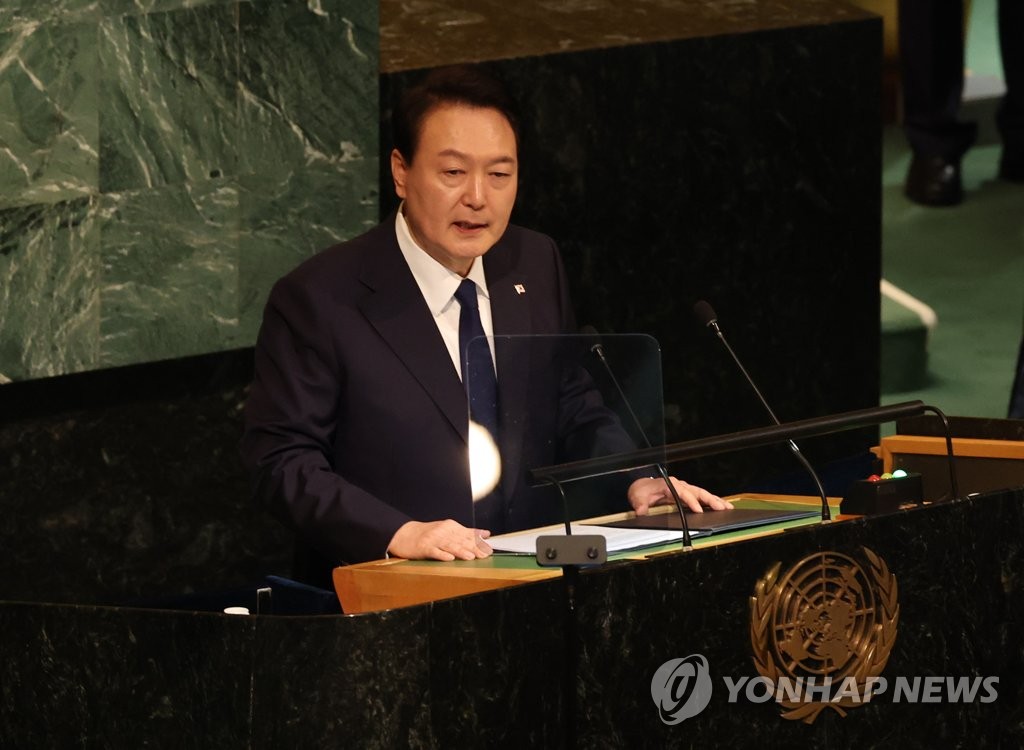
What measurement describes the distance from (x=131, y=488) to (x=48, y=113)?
1.04 metres

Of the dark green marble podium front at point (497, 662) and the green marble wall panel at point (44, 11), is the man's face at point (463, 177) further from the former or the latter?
the green marble wall panel at point (44, 11)

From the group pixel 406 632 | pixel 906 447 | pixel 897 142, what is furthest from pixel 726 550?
pixel 897 142

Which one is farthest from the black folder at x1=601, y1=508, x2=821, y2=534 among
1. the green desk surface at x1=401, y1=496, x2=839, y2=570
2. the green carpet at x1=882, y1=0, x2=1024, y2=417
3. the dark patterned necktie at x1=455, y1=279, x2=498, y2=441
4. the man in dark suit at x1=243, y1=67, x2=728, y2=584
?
the green carpet at x1=882, y1=0, x2=1024, y2=417

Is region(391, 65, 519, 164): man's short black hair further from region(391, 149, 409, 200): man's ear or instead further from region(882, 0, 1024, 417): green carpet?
region(882, 0, 1024, 417): green carpet

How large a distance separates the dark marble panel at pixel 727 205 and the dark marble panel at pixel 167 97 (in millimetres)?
921

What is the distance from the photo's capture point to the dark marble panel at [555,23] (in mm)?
5848

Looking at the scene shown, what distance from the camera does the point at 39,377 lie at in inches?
195

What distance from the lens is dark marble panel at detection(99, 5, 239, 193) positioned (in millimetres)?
4996

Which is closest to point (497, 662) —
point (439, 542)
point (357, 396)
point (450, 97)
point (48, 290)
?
point (439, 542)

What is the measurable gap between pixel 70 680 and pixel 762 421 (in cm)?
366

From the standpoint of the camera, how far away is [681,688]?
3037 millimetres

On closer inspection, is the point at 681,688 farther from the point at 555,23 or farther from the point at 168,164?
the point at 555,23

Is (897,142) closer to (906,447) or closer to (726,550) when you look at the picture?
(906,447)

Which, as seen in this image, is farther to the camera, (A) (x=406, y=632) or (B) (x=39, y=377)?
(B) (x=39, y=377)
